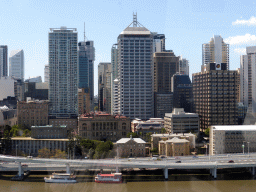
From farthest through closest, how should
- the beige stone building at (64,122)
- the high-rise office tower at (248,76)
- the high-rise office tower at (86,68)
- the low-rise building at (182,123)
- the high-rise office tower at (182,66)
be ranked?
the high-rise office tower at (86,68)
the high-rise office tower at (182,66)
the high-rise office tower at (248,76)
the beige stone building at (64,122)
the low-rise building at (182,123)

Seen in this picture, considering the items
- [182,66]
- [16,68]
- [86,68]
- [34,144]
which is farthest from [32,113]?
[86,68]

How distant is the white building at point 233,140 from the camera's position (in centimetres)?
1377

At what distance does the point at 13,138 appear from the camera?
52.1ft

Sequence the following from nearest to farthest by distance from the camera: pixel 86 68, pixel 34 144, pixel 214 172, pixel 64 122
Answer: pixel 214 172 → pixel 34 144 → pixel 64 122 → pixel 86 68

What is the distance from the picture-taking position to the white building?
13766 millimetres

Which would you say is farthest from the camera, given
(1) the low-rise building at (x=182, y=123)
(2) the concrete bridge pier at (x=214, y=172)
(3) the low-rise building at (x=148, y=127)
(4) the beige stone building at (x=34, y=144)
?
(1) the low-rise building at (x=182, y=123)

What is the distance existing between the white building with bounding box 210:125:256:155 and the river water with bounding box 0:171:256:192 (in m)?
2.06

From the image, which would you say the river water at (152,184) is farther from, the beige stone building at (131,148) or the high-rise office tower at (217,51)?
the high-rise office tower at (217,51)

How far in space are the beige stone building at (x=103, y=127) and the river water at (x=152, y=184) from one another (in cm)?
580

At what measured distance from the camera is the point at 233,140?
45.4ft

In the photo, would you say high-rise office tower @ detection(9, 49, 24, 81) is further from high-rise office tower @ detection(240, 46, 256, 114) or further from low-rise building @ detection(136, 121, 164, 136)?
low-rise building @ detection(136, 121, 164, 136)

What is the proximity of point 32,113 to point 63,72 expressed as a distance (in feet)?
12.0

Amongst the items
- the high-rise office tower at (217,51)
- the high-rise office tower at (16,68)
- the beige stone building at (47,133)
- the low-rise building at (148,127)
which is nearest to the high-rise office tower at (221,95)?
the low-rise building at (148,127)

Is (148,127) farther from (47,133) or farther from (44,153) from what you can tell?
(44,153)
